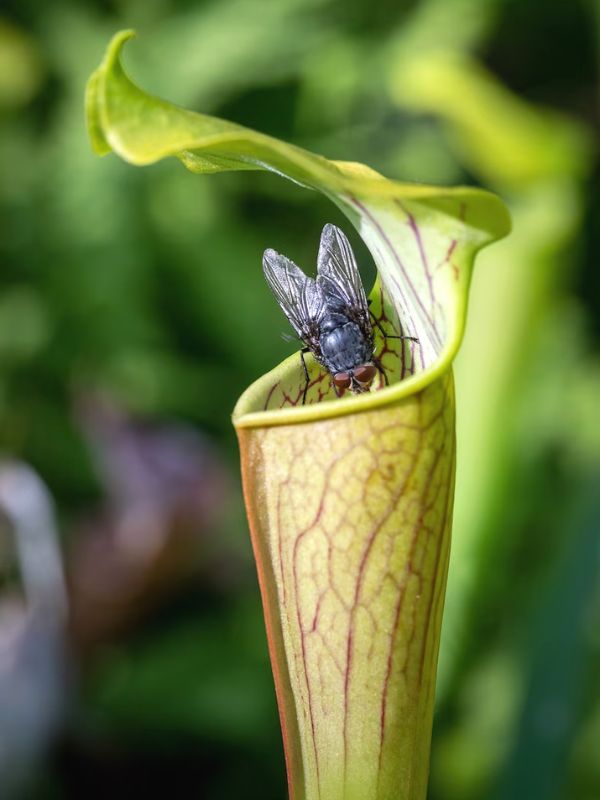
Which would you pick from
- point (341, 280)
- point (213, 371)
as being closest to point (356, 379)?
point (341, 280)

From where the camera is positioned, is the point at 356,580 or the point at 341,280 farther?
the point at 341,280

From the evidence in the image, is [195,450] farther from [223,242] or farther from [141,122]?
[141,122]

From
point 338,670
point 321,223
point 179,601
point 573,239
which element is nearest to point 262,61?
point 321,223

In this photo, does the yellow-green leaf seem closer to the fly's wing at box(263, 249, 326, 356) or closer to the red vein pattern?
the red vein pattern

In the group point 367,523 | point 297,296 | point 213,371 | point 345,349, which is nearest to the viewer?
point 367,523

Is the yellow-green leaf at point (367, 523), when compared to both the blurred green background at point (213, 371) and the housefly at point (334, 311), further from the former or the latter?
the blurred green background at point (213, 371)

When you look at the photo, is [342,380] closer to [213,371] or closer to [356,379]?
[356,379]

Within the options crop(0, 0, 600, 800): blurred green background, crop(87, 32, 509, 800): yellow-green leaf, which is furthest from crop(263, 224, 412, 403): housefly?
crop(0, 0, 600, 800): blurred green background
